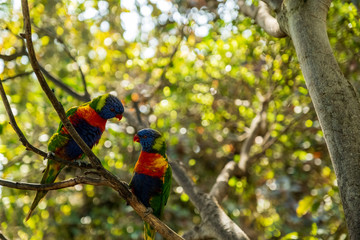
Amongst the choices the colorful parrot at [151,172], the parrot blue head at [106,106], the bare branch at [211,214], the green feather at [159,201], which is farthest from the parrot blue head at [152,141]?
the bare branch at [211,214]

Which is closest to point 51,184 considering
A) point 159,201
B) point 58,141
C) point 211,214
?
point 58,141

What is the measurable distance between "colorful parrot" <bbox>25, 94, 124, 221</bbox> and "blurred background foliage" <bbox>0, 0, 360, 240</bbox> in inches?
35.1

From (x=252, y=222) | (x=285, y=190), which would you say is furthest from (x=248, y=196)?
(x=285, y=190)

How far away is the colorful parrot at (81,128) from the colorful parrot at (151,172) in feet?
0.96

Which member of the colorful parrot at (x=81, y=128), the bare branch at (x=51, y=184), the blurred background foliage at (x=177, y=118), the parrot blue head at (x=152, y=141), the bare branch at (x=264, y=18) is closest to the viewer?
the bare branch at (x=51, y=184)

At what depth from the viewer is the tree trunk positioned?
1.49 meters

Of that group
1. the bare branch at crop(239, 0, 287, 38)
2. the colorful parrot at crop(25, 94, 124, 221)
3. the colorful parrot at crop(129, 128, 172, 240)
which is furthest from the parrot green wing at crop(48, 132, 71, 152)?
the bare branch at crop(239, 0, 287, 38)

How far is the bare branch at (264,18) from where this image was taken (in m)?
2.16

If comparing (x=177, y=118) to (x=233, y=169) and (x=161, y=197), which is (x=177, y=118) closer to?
(x=233, y=169)

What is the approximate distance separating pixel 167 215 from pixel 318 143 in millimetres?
2111

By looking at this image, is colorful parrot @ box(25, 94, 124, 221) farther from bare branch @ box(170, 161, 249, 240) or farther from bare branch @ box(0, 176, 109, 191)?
bare branch @ box(170, 161, 249, 240)

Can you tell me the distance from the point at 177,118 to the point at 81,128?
7.47 feet

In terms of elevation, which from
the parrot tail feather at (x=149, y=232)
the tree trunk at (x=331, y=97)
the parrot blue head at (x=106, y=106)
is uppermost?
the tree trunk at (x=331, y=97)

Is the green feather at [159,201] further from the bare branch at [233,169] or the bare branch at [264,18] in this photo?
the bare branch at [264,18]
